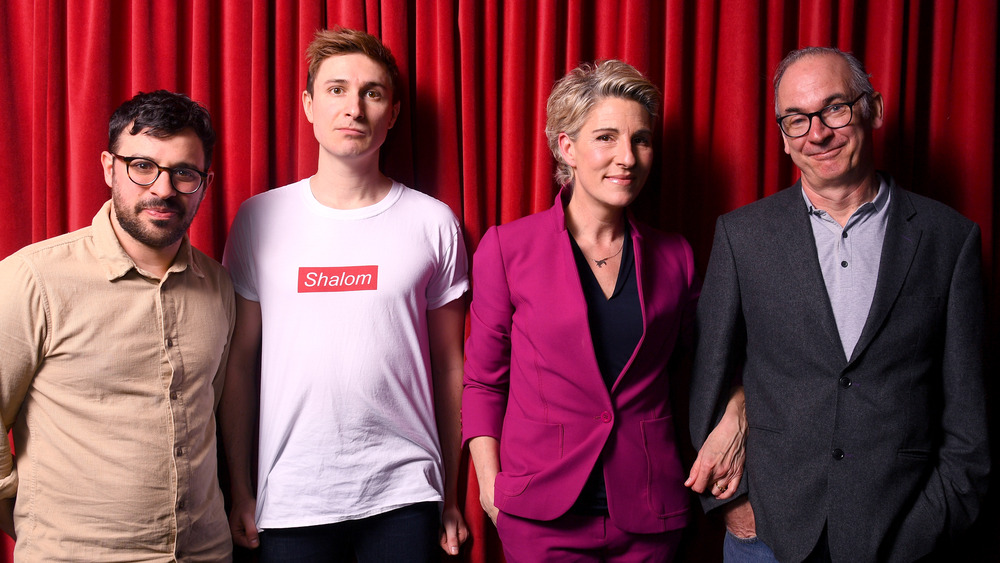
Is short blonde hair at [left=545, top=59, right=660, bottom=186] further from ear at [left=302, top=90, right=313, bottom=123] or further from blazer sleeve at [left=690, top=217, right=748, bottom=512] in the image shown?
ear at [left=302, top=90, right=313, bottom=123]

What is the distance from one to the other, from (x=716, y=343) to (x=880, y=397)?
0.38m

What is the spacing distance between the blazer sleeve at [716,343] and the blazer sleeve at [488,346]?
530 millimetres

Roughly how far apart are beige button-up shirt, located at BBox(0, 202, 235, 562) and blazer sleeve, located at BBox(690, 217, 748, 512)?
4.46 ft

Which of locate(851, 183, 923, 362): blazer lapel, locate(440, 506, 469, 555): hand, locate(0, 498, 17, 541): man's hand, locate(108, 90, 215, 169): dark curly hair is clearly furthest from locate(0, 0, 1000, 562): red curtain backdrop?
locate(0, 498, 17, 541): man's hand

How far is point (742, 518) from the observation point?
1601 millimetres

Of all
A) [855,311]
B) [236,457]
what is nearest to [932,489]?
[855,311]

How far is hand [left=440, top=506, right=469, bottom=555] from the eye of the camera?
6.19 ft

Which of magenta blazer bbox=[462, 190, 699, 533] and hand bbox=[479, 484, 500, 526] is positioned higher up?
magenta blazer bbox=[462, 190, 699, 533]

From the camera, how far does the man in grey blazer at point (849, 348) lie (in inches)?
55.9

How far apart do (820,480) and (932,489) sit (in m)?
0.27

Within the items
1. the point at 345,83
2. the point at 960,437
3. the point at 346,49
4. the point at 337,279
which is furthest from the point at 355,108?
the point at 960,437

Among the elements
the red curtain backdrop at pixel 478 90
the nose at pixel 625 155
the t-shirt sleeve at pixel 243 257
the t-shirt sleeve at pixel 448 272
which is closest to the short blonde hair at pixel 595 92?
the nose at pixel 625 155

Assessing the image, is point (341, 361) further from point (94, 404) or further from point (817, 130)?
point (817, 130)

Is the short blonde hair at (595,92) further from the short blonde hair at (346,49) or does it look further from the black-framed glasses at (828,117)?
the short blonde hair at (346,49)
